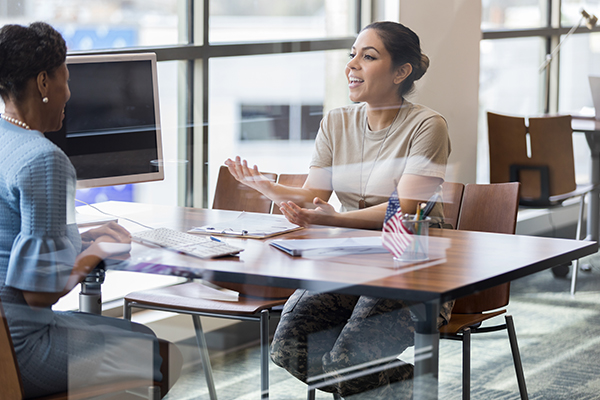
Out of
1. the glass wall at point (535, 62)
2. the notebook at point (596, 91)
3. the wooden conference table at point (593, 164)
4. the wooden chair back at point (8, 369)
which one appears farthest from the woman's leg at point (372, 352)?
the notebook at point (596, 91)

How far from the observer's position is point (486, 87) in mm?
3041

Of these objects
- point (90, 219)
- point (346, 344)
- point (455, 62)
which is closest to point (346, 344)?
point (346, 344)

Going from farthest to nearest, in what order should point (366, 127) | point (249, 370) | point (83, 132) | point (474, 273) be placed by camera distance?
point (249, 370)
point (366, 127)
point (83, 132)
point (474, 273)

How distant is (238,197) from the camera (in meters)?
2.08

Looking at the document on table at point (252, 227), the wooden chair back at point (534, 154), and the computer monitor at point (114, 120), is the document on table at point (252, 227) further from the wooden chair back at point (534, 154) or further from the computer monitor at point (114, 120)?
the wooden chair back at point (534, 154)

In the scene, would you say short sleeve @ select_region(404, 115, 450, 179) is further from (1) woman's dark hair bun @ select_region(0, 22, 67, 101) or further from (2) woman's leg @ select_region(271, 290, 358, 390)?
(1) woman's dark hair bun @ select_region(0, 22, 67, 101)

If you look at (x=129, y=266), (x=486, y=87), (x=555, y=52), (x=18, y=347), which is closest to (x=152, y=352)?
(x=129, y=266)

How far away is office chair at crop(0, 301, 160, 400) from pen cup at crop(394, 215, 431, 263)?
57 cm

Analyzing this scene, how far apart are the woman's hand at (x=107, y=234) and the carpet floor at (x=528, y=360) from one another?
0.36 m

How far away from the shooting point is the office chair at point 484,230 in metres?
1.84

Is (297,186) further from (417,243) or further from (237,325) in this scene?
(417,243)

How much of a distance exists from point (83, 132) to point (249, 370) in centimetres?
80

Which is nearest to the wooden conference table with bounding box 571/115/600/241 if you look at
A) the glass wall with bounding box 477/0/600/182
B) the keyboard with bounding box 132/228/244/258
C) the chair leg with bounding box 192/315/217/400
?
the glass wall with bounding box 477/0/600/182

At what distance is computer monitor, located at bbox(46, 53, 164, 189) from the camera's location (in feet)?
5.95
